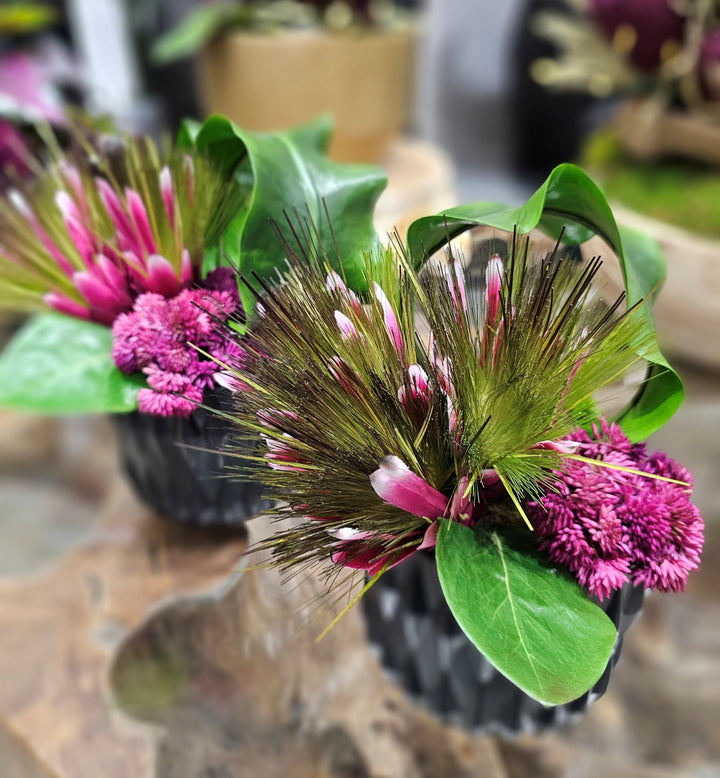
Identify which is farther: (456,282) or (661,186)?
(661,186)

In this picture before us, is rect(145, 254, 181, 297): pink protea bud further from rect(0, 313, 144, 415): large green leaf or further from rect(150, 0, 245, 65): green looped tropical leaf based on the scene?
rect(150, 0, 245, 65): green looped tropical leaf

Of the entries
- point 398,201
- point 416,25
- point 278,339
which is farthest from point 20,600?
point 416,25

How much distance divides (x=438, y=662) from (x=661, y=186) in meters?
0.43

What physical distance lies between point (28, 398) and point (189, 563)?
0.44 feet

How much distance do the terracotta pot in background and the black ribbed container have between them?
0.48 meters

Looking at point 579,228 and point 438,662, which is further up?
point 579,228

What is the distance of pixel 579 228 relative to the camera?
0.80 ft

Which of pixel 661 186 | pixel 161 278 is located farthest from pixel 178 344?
pixel 661 186

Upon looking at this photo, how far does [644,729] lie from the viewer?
399 millimetres

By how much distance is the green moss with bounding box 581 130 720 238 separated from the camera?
0.51 meters

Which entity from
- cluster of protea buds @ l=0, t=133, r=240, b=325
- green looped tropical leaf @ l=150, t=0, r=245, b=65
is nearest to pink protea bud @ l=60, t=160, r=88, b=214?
cluster of protea buds @ l=0, t=133, r=240, b=325

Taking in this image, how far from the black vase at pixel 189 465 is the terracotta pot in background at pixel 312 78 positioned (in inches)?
15.5

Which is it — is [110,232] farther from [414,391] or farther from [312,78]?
[312,78]

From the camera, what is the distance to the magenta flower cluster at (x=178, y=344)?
246 mm
